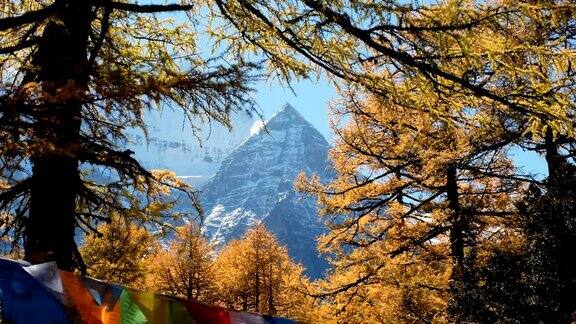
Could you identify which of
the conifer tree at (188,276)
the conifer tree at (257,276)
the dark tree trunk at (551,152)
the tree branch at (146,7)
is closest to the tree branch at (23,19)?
the tree branch at (146,7)

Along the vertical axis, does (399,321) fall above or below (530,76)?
below

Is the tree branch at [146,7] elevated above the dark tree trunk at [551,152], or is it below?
below

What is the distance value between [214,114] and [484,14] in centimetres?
286

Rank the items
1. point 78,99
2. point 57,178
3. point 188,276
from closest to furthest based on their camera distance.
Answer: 1. point 78,99
2. point 57,178
3. point 188,276

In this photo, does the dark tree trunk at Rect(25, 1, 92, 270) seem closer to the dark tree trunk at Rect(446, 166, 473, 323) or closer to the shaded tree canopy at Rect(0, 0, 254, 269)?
the shaded tree canopy at Rect(0, 0, 254, 269)

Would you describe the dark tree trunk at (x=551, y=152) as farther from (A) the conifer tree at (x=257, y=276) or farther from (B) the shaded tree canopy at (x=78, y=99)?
(A) the conifer tree at (x=257, y=276)

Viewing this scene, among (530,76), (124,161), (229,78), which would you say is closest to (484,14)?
(530,76)

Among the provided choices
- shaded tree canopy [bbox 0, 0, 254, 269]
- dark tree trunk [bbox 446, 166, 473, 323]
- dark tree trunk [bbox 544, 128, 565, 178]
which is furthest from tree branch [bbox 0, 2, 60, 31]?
dark tree trunk [bbox 446, 166, 473, 323]

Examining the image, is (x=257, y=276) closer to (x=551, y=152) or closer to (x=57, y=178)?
(x=551, y=152)

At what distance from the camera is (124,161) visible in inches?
212

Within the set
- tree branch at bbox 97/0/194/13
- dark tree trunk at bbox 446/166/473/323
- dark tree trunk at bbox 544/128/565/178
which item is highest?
dark tree trunk at bbox 544/128/565/178

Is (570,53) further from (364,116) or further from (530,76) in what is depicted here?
(364,116)

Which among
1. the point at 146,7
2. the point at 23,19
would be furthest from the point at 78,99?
the point at 146,7

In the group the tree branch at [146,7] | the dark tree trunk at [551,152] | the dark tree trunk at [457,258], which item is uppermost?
the dark tree trunk at [551,152]
